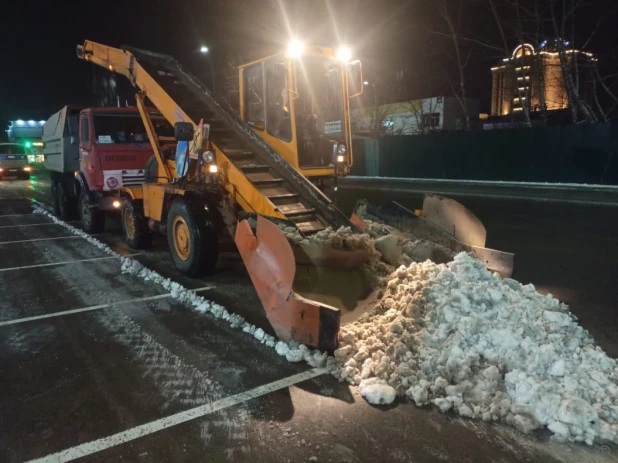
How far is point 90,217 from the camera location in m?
10.5

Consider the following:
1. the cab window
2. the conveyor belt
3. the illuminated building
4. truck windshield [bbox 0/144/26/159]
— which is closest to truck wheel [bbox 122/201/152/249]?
the conveyor belt

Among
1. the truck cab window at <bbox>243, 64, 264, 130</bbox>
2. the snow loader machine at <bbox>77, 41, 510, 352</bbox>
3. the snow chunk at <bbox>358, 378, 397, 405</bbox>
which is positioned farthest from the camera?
the truck cab window at <bbox>243, 64, 264, 130</bbox>

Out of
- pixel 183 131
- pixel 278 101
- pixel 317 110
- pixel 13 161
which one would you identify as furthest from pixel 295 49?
pixel 13 161

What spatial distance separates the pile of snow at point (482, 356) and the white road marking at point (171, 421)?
41cm

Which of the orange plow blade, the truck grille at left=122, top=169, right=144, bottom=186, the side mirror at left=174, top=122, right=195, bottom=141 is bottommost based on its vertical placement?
the orange plow blade

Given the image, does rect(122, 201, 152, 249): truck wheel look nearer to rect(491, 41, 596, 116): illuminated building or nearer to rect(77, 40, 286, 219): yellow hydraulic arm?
rect(77, 40, 286, 219): yellow hydraulic arm

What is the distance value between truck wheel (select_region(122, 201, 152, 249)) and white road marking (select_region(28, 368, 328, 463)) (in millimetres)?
5654

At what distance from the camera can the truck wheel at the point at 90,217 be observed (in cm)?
1048

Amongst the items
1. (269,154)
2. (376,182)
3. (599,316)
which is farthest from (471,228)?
(376,182)

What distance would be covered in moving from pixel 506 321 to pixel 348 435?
1812 millimetres

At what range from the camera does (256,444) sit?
3.14 metres

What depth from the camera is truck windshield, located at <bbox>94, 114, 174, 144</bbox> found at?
390 inches

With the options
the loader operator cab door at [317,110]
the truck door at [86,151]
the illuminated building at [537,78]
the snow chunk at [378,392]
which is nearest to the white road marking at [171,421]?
the snow chunk at [378,392]

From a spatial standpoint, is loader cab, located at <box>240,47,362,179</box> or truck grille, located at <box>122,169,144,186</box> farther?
truck grille, located at <box>122,169,144,186</box>
